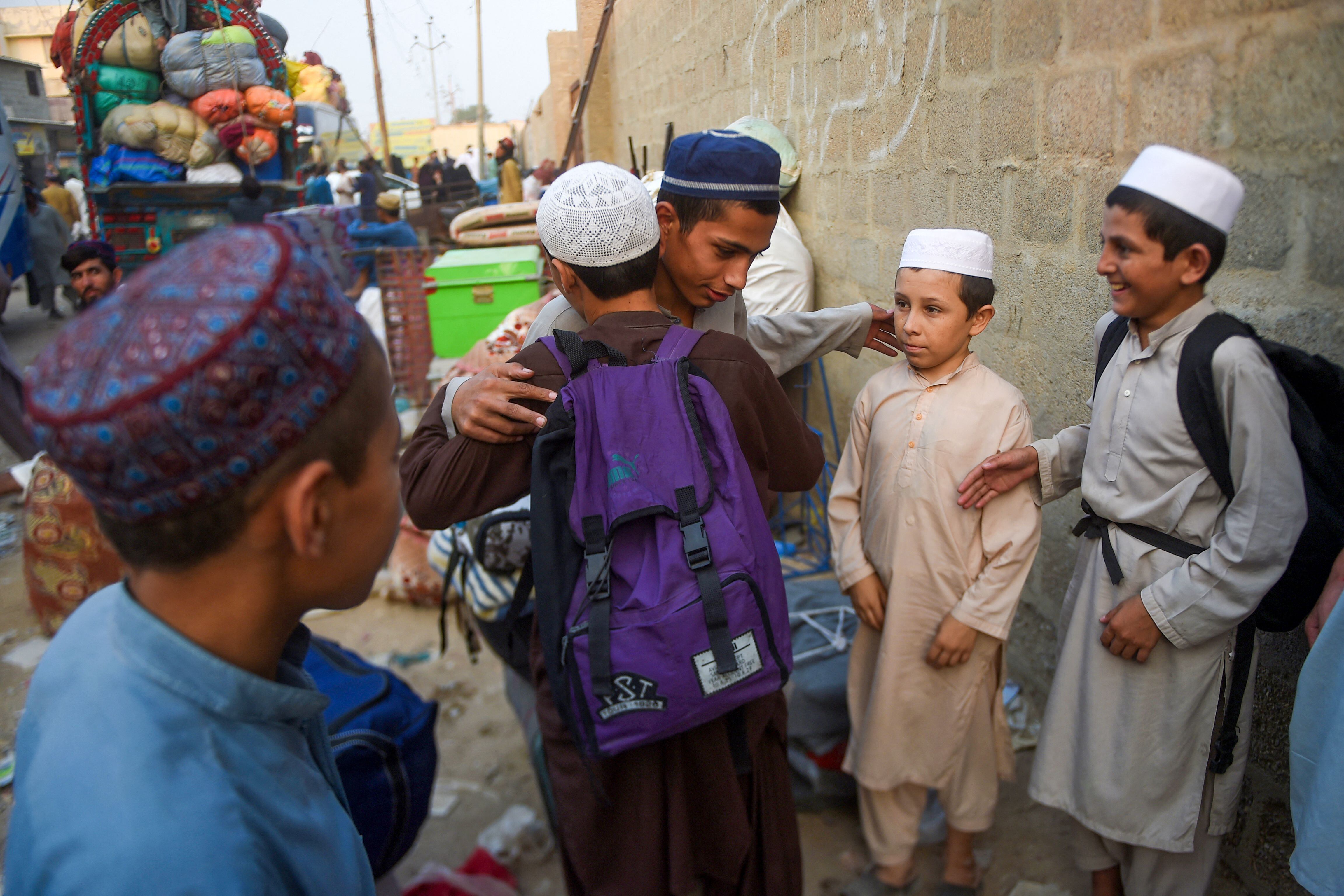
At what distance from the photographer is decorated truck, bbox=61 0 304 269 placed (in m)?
7.42

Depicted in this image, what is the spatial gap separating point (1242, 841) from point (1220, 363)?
1.31m

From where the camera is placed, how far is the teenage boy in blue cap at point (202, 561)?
0.65 metres

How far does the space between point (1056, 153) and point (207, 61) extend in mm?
8174

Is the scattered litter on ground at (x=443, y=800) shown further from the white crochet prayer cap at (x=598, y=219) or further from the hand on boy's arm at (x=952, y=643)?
the white crochet prayer cap at (x=598, y=219)

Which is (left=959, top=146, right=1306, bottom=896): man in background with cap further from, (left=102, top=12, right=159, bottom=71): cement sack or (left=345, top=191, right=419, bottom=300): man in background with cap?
(left=102, top=12, right=159, bottom=71): cement sack

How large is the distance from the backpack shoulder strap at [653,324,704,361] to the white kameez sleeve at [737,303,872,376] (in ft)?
2.22

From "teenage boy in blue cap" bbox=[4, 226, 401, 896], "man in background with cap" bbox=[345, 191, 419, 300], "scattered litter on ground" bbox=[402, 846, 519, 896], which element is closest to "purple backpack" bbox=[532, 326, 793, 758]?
"teenage boy in blue cap" bbox=[4, 226, 401, 896]

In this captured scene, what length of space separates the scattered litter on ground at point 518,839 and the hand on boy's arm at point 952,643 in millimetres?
1398

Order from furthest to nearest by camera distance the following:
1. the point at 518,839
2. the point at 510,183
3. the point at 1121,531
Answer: the point at 510,183 → the point at 518,839 → the point at 1121,531

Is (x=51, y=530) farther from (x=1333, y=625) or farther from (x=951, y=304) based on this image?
(x=1333, y=625)

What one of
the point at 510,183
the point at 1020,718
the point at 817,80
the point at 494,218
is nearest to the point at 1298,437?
the point at 1020,718

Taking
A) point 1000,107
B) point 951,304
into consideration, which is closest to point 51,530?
point 951,304

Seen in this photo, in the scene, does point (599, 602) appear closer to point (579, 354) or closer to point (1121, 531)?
point (579, 354)

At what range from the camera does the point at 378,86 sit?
19219mm
